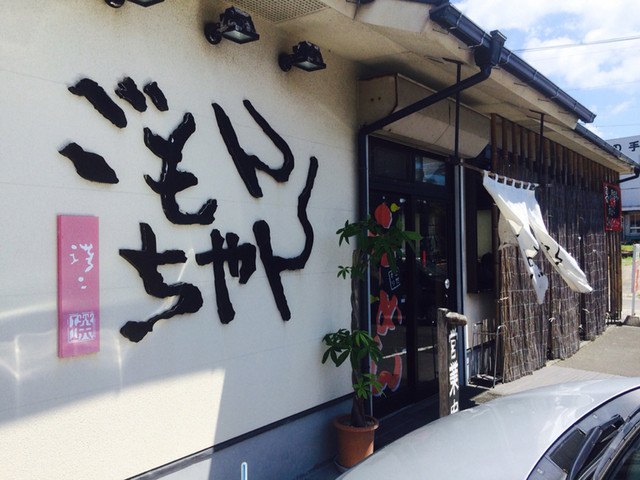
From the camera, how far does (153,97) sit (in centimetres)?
339

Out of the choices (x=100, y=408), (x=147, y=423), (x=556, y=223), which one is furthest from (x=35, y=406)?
(x=556, y=223)

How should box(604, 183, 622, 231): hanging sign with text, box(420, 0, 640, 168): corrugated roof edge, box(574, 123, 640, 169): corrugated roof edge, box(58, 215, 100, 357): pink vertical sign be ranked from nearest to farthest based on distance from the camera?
box(58, 215, 100, 357): pink vertical sign
box(420, 0, 640, 168): corrugated roof edge
box(574, 123, 640, 169): corrugated roof edge
box(604, 183, 622, 231): hanging sign with text

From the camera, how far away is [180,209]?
3.53 meters

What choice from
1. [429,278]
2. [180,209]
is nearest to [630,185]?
[429,278]

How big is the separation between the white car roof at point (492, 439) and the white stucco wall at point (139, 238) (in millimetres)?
1549

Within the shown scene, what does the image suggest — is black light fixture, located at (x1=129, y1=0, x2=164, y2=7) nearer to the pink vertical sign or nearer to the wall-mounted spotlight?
the wall-mounted spotlight

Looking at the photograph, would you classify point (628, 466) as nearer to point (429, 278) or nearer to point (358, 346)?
point (358, 346)

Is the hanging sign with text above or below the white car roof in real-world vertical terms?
above

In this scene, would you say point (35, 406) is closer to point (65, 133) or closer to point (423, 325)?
point (65, 133)

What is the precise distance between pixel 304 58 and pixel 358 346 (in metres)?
2.38

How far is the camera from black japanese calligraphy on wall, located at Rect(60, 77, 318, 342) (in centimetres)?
313

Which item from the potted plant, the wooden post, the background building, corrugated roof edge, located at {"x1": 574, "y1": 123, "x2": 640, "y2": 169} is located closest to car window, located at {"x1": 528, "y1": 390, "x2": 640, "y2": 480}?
the wooden post

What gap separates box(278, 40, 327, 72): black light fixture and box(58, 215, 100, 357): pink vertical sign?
208 cm

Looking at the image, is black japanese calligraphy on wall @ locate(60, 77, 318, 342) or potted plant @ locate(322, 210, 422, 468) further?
potted plant @ locate(322, 210, 422, 468)
